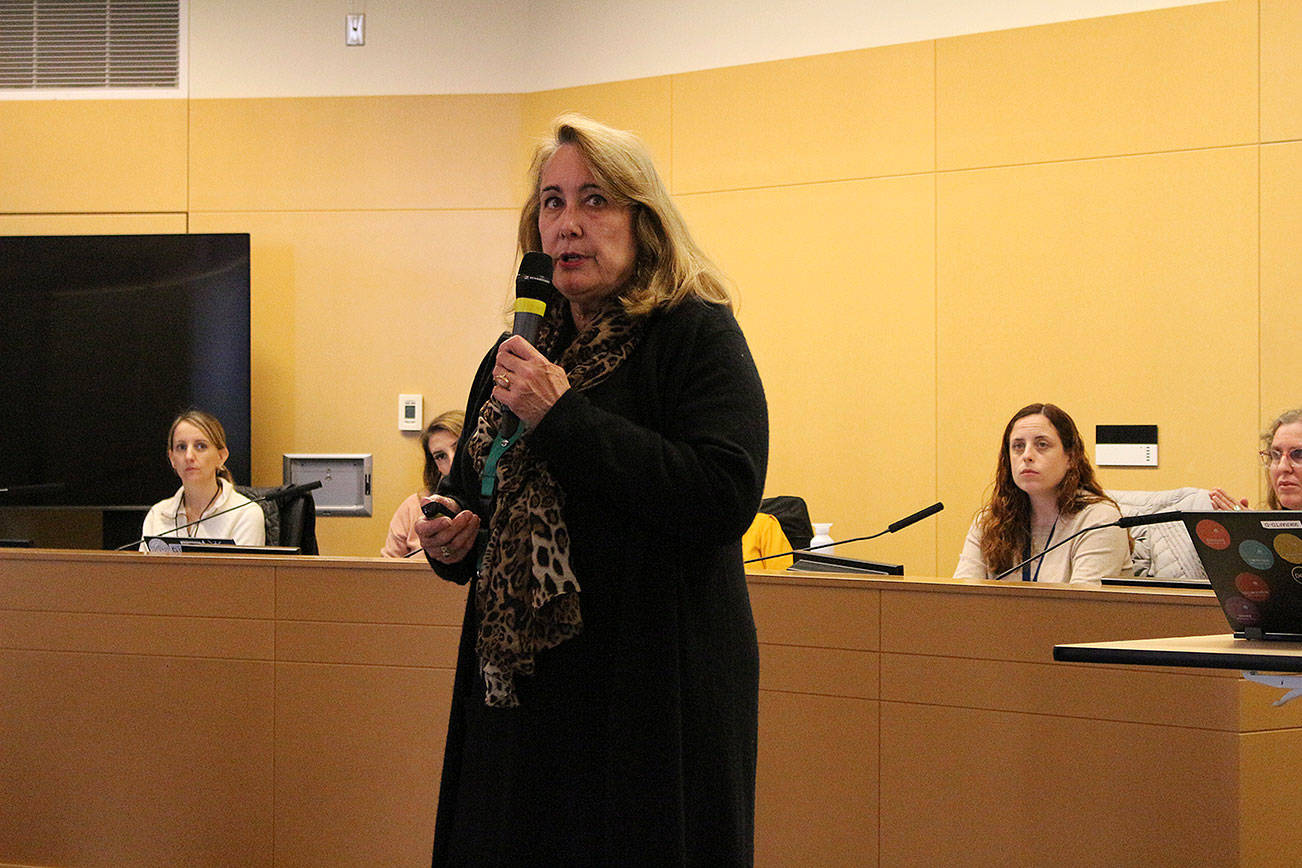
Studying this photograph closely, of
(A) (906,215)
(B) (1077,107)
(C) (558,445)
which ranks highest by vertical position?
(B) (1077,107)

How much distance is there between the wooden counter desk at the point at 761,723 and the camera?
2238mm

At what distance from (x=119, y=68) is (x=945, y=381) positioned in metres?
4.00

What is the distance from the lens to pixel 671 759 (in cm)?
135

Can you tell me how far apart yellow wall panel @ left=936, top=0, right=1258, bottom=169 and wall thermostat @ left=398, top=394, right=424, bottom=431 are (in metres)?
2.47

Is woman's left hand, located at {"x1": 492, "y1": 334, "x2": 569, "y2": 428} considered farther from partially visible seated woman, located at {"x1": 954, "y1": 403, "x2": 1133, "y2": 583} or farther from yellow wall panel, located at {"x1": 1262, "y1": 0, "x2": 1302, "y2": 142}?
yellow wall panel, located at {"x1": 1262, "y1": 0, "x2": 1302, "y2": 142}

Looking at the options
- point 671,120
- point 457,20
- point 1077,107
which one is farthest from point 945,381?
point 457,20

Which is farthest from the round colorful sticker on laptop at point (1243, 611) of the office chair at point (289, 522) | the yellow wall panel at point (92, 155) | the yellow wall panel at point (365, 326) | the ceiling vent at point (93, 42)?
the ceiling vent at point (93, 42)

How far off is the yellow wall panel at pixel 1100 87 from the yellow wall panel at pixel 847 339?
32 cm

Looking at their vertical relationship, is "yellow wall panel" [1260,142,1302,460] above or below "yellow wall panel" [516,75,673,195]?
below

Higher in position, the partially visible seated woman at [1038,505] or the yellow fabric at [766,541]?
the partially visible seated woman at [1038,505]

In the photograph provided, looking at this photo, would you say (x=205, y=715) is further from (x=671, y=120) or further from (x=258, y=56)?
(x=258, y=56)

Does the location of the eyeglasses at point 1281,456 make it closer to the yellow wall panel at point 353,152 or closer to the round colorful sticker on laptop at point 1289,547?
the round colorful sticker on laptop at point 1289,547

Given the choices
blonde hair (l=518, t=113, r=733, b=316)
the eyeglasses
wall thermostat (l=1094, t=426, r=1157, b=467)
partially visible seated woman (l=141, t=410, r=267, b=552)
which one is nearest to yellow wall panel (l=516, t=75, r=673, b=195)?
partially visible seated woman (l=141, t=410, r=267, b=552)

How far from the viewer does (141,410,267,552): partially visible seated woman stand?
13.9ft
